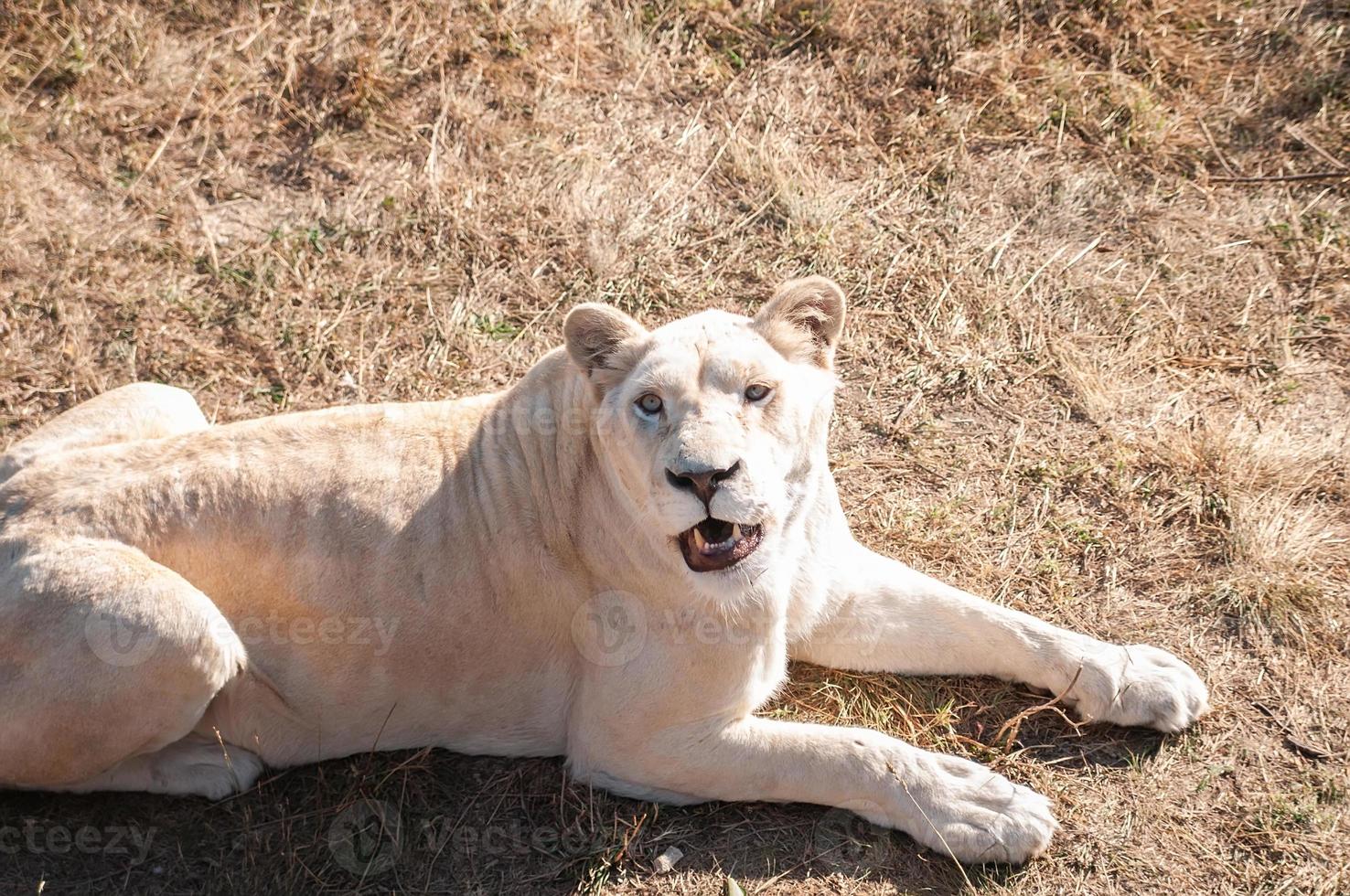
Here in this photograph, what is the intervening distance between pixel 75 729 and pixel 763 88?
5.39m

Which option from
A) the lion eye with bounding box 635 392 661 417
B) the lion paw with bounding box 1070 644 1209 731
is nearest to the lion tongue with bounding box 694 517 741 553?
the lion eye with bounding box 635 392 661 417

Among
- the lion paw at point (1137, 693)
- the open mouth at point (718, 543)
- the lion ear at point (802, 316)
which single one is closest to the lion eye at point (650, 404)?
the open mouth at point (718, 543)

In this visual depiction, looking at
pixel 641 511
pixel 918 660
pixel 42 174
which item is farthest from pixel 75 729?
pixel 42 174

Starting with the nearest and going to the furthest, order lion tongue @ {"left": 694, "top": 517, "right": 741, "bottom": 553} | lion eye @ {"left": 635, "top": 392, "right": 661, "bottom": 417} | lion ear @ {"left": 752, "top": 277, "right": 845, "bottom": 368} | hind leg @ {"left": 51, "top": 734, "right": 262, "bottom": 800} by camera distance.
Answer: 1. lion tongue @ {"left": 694, "top": 517, "right": 741, "bottom": 553}
2. lion eye @ {"left": 635, "top": 392, "right": 661, "bottom": 417}
3. lion ear @ {"left": 752, "top": 277, "right": 845, "bottom": 368}
4. hind leg @ {"left": 51, "top": 734, "right": 262, "bottom": 800}

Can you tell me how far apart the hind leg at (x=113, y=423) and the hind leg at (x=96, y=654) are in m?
0.68

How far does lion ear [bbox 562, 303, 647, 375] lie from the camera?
14.1ft

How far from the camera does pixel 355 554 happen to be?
4.48 m

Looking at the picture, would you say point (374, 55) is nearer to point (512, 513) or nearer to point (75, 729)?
point (512, 513)

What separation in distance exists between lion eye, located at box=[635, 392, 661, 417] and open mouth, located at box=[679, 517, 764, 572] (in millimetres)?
427

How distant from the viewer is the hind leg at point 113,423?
16.2 ft

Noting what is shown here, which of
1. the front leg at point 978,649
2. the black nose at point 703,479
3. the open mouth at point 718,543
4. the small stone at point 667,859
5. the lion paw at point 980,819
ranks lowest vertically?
the small stone at point 667,859

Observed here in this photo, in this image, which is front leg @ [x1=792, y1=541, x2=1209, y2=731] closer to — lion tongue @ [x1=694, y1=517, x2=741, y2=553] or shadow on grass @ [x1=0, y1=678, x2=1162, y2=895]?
shadow on grass @ [x1=0, y1=678, x2=1162, y2=895]

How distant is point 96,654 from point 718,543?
218 cm

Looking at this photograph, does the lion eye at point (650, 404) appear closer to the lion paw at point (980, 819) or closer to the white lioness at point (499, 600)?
the white lioness at point (499, 600)
